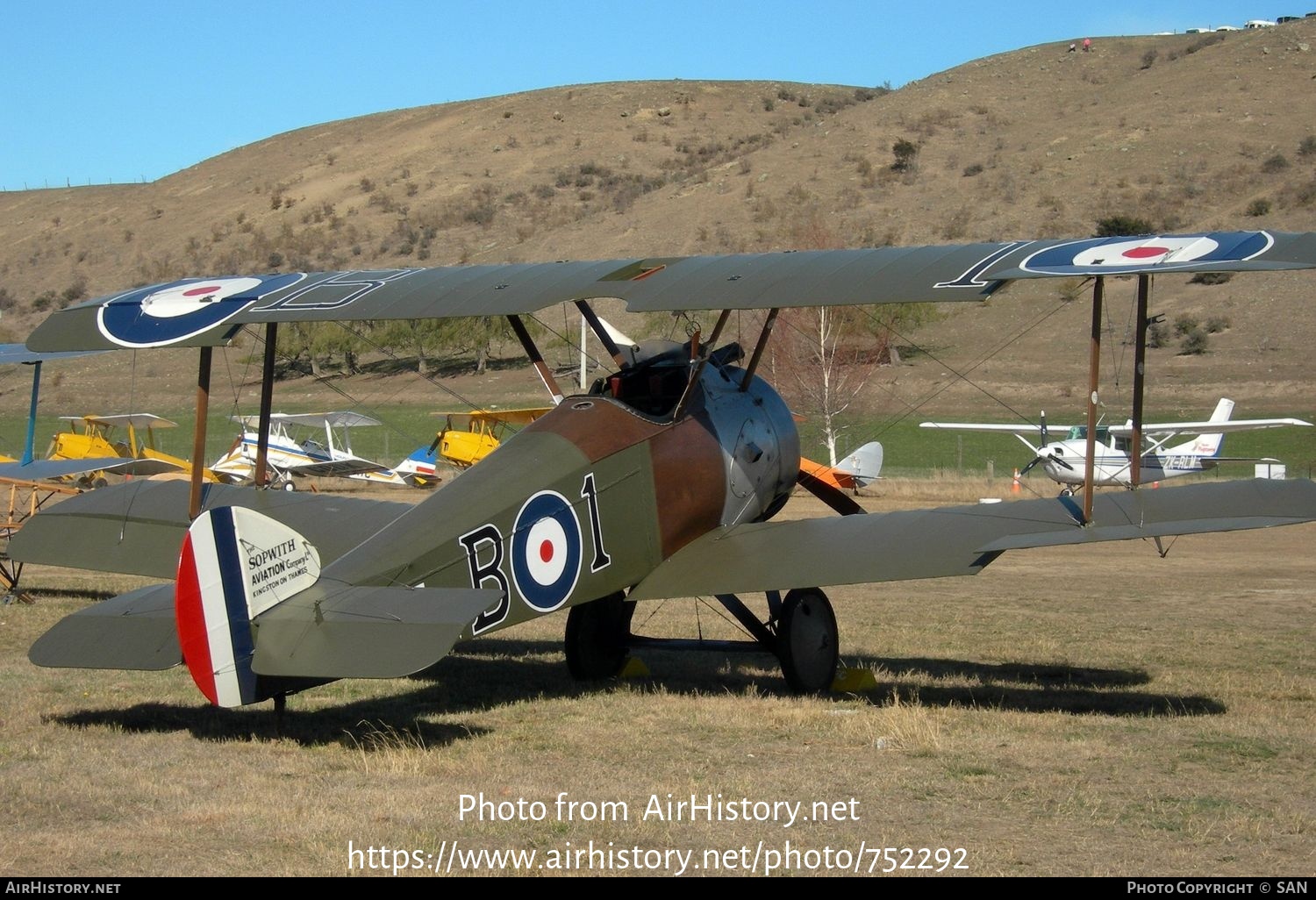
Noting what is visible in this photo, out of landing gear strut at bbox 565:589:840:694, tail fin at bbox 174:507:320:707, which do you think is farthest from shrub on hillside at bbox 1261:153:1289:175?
tail fin at bbox 174:507:320:707

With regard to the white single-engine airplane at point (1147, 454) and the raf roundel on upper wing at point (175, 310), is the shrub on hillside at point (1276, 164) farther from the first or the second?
the raf roundel on upper wing at point (175, 310)

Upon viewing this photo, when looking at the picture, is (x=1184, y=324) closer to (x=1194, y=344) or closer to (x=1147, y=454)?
(x=1194, y=344)

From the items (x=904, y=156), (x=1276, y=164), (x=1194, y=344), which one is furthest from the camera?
(x=904, y=156)

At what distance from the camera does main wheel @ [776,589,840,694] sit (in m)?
9.26

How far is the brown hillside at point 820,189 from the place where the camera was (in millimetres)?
48625

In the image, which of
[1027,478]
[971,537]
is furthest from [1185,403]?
[971,537]

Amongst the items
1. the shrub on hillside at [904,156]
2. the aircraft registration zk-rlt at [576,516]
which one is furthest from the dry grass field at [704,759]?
the shrub on hillside at [904,156]

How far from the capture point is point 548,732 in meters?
8.07

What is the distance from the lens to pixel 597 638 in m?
10.1

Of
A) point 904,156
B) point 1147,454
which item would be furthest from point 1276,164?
point 1147,454

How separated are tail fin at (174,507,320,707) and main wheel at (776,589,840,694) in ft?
11.4

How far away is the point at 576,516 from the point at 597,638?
1.77 m

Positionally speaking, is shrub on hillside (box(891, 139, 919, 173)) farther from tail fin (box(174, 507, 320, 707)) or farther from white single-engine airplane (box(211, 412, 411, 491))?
tail fin (box(174, 507, 320, 707))

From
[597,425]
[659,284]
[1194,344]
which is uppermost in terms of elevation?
[659,284]
